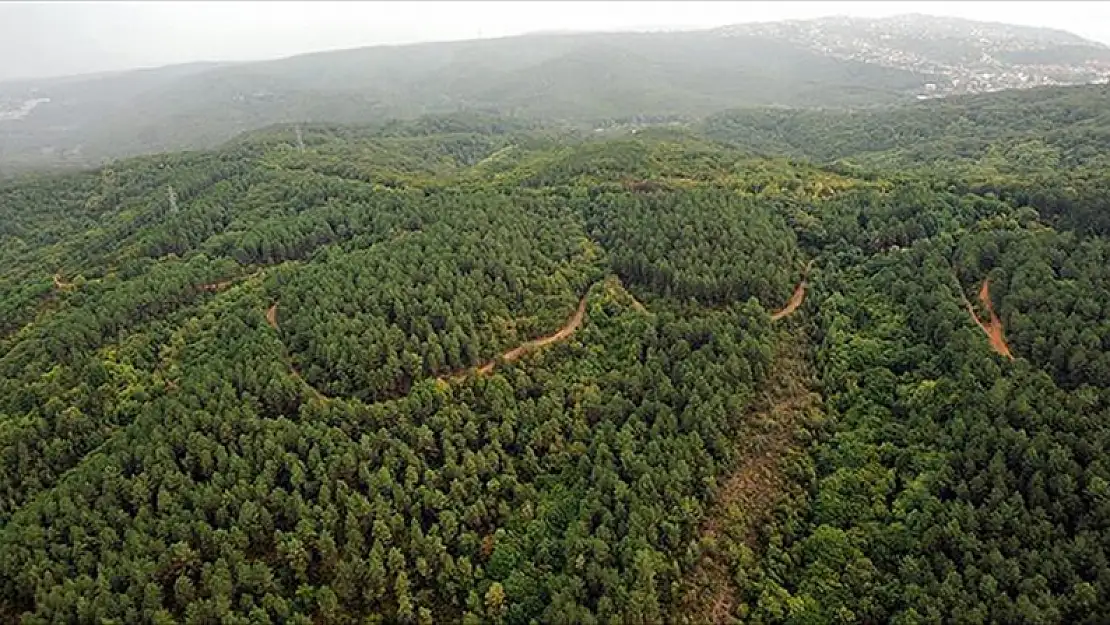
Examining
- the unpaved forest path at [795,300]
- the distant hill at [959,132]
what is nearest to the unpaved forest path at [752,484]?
the unpaved forest path at [795,300]

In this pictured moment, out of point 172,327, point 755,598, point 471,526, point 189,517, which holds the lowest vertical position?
point 755,598

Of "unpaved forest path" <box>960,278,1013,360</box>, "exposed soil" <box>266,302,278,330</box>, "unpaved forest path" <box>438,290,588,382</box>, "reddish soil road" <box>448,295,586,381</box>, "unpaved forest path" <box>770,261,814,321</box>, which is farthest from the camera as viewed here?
"unpaved forest path" <box>770,261,814,321</box>

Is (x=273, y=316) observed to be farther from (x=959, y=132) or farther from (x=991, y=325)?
(x=959, y=132)

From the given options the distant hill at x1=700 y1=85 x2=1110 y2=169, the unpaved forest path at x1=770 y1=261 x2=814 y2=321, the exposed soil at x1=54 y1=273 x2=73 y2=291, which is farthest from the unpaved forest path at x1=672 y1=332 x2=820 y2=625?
the distant hill at x1=700 y1=85 x2=1110 y2=169

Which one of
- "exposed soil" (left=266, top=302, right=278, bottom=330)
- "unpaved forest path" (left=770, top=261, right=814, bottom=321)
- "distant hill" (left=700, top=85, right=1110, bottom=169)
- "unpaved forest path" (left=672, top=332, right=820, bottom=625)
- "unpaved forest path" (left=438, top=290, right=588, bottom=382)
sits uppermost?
"distant hill" (left=700, top=85, right=1110, bottom=169)

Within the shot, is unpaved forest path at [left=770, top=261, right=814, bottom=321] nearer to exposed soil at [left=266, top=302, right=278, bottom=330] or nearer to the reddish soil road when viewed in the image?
the reddish soil road

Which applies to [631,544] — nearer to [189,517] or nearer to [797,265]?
[189,517]

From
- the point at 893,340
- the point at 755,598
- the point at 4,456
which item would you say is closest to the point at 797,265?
the point at 893,340
